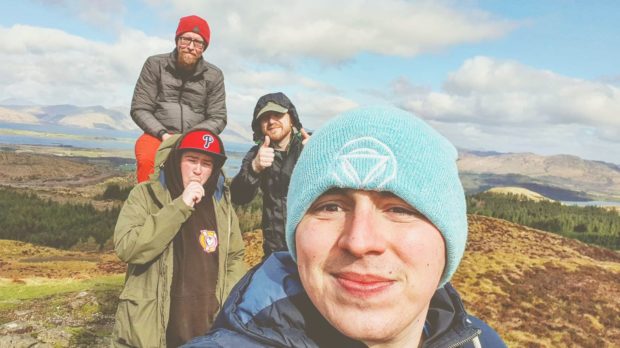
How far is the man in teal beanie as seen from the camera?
1481 mm

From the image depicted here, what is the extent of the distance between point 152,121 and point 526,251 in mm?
19034

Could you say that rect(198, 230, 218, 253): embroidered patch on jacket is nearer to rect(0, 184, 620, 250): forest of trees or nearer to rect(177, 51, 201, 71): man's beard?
rect(177, 51, 201, 71): man's beard

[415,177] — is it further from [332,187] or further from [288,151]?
[288,151]

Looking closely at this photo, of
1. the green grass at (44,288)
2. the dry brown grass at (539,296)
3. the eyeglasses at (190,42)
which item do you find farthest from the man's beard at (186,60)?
the dry brown grass at (539,296)

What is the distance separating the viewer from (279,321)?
160cm

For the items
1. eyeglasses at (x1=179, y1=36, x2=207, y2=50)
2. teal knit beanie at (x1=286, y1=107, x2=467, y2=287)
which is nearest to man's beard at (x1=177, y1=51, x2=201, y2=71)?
eyeglasses at (x1=179, y1=36, x2=207, y2=50)

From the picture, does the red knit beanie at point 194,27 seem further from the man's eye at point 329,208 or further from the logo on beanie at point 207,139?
the man's eye at point 329,208

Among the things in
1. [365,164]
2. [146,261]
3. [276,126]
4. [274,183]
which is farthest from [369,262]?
[276,126]

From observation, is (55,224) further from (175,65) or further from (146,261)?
(146,261)

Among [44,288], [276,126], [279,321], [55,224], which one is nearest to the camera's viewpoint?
[279,321]

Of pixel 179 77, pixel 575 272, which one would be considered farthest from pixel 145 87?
pixel 575 272

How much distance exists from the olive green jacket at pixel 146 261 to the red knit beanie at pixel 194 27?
1995 mm

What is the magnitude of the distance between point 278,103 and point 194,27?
4.41 ft

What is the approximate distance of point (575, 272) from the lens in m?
15.2
